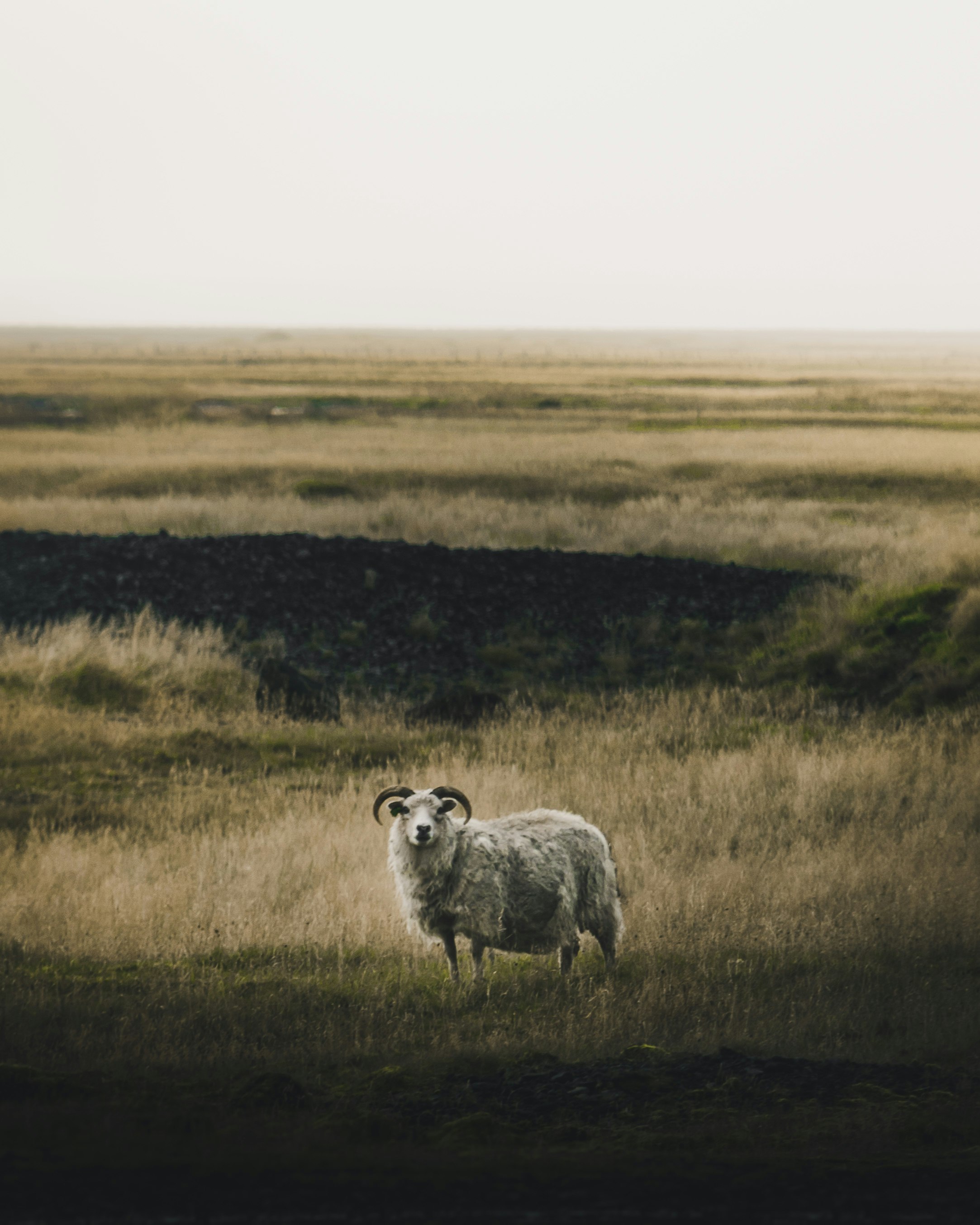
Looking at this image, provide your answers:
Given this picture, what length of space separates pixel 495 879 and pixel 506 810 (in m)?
3.72

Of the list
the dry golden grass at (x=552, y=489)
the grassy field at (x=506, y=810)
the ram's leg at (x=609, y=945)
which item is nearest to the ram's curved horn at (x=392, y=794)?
the grassy field at (x=506, y=810)

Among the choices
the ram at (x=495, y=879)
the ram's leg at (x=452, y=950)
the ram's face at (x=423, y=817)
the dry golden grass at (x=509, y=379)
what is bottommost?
the ram's leg at (x=452, y=950)

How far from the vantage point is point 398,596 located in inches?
786

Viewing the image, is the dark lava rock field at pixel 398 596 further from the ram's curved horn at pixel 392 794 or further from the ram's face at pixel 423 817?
the ram's face at pixel 423 817

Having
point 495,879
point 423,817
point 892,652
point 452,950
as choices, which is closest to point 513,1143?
point 423,817

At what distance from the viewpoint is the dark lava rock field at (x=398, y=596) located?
1814 cm

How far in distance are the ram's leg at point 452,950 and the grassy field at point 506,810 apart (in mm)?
84

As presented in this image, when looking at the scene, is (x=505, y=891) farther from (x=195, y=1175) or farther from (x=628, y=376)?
(x=628, y=376)

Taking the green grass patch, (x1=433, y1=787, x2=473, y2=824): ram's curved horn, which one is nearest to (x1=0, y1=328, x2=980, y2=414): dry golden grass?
the green grass patch

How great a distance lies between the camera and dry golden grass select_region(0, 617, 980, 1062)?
20.1 ft

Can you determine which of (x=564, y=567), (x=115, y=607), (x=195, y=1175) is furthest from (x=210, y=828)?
(x=564, y=567)

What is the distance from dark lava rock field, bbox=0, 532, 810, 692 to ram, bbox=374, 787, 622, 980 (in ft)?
32.8

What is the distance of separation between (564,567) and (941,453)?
23257 millimetres

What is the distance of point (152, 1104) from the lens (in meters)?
4.64
